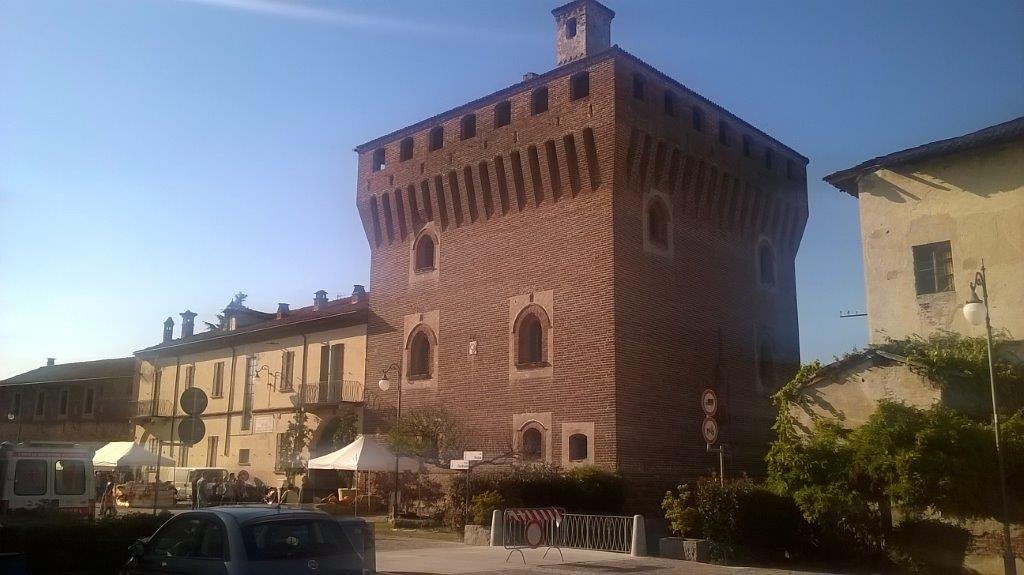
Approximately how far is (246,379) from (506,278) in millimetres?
15655

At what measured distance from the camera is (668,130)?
26422 mm

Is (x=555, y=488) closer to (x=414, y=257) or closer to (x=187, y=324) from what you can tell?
(x=414, y=257)

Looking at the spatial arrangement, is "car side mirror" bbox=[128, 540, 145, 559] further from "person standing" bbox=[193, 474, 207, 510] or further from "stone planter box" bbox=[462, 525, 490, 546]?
"person standing" bbox=[193, 474, 207, 510]

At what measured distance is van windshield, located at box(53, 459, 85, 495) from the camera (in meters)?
16.1

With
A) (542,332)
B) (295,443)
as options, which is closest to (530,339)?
Result: (542,332)

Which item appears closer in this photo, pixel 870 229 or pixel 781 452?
pixel 781 452

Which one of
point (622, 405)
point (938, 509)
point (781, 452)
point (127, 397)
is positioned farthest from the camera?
point (127, 397)

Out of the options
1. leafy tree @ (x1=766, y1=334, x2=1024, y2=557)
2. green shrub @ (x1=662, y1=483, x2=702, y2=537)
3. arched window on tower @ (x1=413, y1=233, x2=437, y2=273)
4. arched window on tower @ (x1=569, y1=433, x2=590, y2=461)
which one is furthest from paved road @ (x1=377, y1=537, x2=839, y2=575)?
arched window on tower @ (x1=413, y1=233, x2=437, y2=273)

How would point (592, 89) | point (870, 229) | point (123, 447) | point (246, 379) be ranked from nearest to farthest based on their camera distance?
point (870, 229), point (592, 89), point (123, 447), point (246, 379)

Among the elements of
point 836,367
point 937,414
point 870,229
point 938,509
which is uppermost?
point 870,229

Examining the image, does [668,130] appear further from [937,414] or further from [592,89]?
[937,414]

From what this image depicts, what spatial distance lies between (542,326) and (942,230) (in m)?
11.2

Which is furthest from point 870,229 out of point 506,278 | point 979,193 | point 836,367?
point 506,278

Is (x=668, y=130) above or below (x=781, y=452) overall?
above
